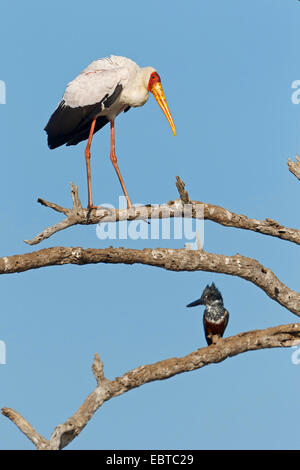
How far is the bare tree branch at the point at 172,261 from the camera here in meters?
10.5

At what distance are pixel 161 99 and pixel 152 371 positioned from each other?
4683 millimetres

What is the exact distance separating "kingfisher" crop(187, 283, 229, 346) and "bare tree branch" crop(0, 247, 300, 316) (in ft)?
1.27

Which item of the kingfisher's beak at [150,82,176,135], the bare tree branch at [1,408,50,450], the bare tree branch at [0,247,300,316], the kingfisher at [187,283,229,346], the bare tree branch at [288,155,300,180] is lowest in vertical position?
the bare tree branch at [1,408,50,450]

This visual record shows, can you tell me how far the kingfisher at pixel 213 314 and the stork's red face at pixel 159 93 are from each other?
2668 millimetres

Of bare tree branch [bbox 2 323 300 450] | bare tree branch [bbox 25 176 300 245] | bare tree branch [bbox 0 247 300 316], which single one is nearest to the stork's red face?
bare tree branch [bbox 25 176 300 245]

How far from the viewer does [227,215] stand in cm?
A: 1176

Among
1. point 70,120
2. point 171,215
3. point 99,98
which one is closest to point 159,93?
point 99,98

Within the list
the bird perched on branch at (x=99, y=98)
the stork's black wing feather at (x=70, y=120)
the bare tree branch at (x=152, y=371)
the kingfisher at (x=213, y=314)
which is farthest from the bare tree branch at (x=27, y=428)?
the stork's black wing feather at (x=70, y=120)

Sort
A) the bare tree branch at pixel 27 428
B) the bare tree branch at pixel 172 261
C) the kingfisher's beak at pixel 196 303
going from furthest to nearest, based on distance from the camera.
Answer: the kingfisher's beak at pixel 196 303 → the bare tree branch at pixel 172 261 → the bare tree branch at pixel 27 428

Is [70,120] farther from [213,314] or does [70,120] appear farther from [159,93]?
[213,314]

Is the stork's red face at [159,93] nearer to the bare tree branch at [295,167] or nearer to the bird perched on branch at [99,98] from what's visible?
the bird perched on branch at [99,98]

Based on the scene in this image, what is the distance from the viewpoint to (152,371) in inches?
390

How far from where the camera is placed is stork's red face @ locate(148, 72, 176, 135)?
41.1ft

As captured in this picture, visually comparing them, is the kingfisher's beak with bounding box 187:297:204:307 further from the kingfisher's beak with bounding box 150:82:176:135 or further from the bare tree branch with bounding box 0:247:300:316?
the kingfisher's beak with bounding box 150:82:176:135
